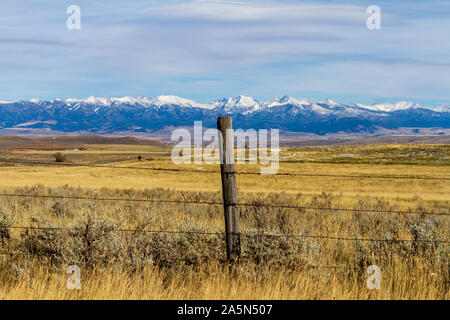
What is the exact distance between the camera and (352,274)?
6750mm

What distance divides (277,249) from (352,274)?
1139 mm

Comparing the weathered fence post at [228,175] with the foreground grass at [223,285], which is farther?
the weathered fence post at [228,175]

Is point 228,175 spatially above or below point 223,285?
above

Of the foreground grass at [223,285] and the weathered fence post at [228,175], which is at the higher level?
the weathered fence post at [228,175]

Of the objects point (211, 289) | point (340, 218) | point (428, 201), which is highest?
point (211, 289)

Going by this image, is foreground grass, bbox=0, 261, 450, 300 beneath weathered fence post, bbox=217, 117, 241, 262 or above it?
beneath

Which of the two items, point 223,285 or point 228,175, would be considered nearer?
point 223,285

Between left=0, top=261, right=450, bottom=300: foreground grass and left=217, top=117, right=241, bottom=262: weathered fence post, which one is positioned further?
left=217, top=117, right=241, bottom=262: weathered fence post
